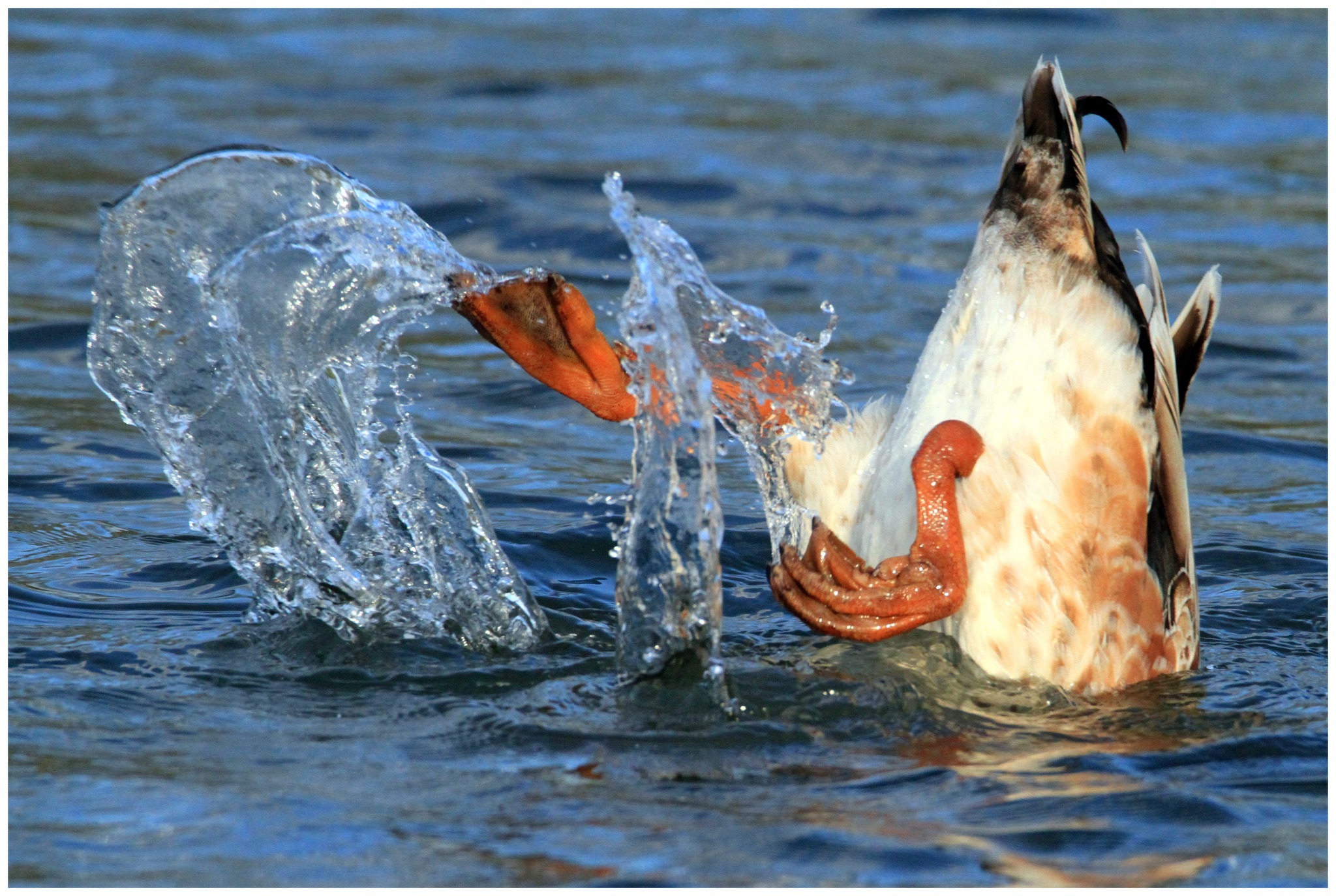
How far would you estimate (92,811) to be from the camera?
10.4 feet

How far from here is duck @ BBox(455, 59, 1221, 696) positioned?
3957 mm

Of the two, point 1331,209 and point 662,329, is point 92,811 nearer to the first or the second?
point 662,329

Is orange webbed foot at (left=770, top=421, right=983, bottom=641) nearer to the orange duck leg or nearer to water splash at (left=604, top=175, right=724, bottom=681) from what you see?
the orange duck leg

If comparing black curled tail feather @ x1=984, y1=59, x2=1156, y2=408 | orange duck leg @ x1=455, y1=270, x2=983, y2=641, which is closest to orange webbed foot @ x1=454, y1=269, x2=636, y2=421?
orange duck leg @ x1=455, y1=270, x2=983, y2=641

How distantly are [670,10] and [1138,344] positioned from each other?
33.2 ft

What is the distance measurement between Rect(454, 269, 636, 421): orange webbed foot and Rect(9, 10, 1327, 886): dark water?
63cm

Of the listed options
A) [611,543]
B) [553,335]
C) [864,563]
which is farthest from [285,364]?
[864,563]

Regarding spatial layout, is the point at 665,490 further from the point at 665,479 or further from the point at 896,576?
the point at 896,576

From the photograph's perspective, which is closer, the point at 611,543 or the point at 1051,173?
the point at 1051,173

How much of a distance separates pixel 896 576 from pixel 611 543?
1443 millimetres

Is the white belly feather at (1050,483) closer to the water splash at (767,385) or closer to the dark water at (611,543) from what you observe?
the dark water at (611,543)

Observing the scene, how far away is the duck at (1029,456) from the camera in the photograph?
3957 mm

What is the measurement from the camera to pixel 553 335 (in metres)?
4.18

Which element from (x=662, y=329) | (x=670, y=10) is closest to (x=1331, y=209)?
(x=662, y=329)
